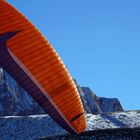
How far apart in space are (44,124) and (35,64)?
30.8 metres

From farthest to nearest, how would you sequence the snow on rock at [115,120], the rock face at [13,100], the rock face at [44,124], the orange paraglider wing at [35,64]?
the rock face at [13,100] < the rock face at [44,124] < the snow on rock at [115,120] < the orange paraglider wing at [35,64]

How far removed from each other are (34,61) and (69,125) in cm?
336

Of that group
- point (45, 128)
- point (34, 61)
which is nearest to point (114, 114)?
point (45, 128)

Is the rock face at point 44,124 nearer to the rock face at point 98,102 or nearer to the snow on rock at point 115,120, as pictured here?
the snow on rock at point 115,120

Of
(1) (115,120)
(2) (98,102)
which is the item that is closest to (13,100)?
(2) (98,102)

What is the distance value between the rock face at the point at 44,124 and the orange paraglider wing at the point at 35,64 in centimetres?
2484

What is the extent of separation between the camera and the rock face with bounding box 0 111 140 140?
152ft

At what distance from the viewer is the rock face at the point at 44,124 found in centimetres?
4622

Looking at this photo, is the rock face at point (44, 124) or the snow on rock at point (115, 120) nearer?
the snow on rock at point (115, 120)

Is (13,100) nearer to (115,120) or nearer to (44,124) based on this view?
(44,124)

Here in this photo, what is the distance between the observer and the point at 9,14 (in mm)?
18125

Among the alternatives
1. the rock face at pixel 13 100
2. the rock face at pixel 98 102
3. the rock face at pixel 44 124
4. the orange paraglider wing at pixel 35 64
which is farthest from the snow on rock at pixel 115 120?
the rock face at pixel 98 102

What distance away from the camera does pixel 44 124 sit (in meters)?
49.2

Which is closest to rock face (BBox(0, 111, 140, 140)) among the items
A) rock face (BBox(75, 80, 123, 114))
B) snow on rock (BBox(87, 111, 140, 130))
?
snow on rock (BBox(87, 111, 140, 130))
